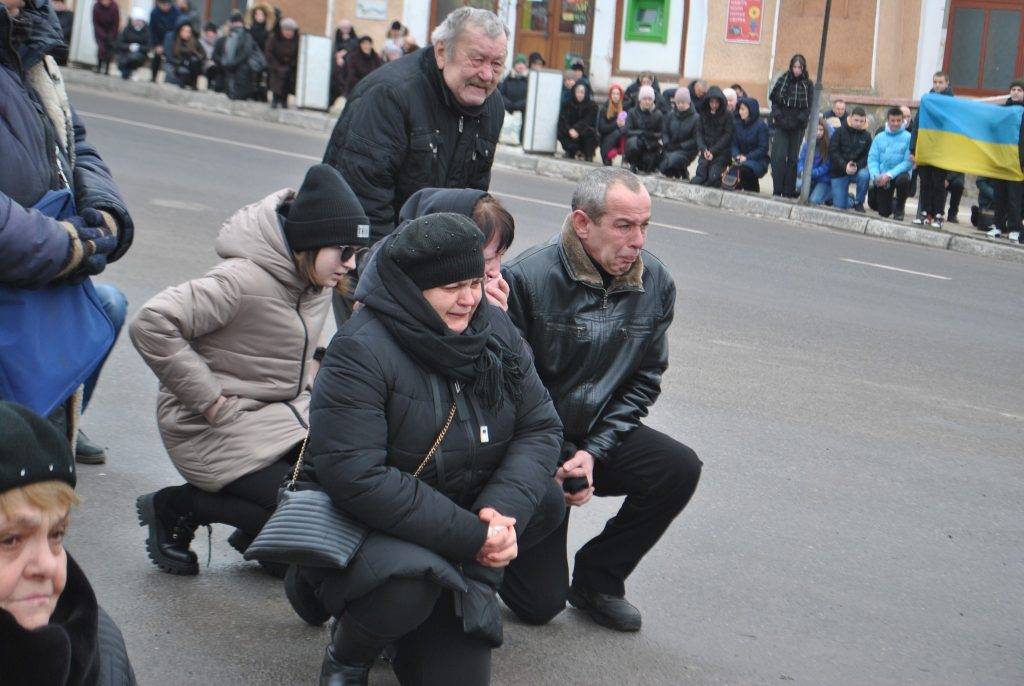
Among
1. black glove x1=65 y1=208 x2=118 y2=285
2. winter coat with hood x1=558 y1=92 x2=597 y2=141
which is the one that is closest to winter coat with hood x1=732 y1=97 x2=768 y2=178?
winter coat with hood x1=558 y1=92 x2=597 y2=141

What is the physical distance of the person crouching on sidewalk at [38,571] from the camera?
220cm

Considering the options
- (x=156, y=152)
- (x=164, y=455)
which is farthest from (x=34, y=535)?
(x=156, y=152)

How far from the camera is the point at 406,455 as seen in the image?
362 centimetres

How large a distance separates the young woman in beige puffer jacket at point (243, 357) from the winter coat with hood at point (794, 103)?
15048 mm

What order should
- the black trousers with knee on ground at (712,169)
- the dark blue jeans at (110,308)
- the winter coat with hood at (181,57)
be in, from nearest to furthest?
the dark blue jeans at (110,308) → the black trousers with knee on ground at (712,169) → the winter coat with hood at (181,57)

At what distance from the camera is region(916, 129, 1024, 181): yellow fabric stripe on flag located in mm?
16625

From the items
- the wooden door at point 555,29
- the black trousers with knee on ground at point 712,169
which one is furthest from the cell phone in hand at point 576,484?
the wooden door at point 555,29

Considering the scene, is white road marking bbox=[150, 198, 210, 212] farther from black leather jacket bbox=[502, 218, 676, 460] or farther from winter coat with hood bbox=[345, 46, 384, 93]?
winter coat with hood bbox=[345, 46, 384, 93]

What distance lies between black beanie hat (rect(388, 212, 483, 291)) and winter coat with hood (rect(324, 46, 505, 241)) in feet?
4.92

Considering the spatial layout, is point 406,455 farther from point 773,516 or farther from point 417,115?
point 773,516

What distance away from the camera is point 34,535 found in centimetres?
229

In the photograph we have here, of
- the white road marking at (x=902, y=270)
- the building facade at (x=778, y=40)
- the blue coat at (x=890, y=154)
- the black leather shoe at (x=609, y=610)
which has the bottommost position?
the black leather shoe at (x=609, y=610)

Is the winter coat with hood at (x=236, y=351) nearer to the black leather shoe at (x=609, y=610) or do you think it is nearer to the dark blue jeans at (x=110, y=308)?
the dark blue jeans at (x=110, y=308)

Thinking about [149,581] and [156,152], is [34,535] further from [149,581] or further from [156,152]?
[156,152]
